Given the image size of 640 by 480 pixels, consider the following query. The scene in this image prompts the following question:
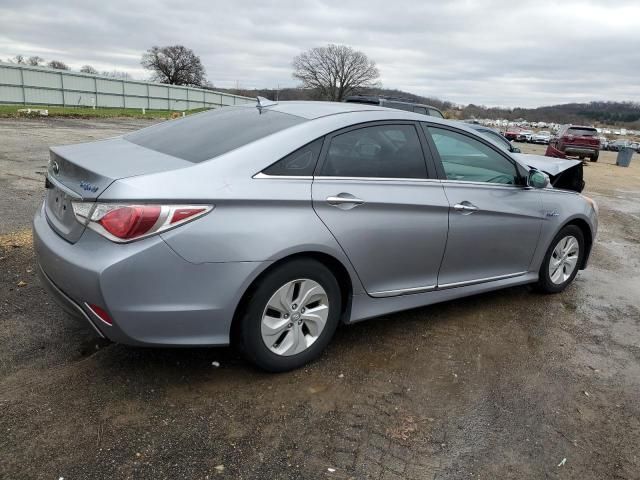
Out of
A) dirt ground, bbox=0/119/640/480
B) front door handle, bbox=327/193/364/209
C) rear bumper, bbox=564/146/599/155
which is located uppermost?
front door handle, bbox=327/193/364/209

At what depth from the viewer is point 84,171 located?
9.30ft

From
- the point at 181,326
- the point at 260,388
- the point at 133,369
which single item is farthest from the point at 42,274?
the point at 260,388

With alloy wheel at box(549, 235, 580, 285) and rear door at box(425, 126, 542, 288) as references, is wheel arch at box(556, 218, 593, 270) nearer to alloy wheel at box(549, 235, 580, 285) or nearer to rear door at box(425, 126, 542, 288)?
alloy wheel at box(549, 235, 580, 285)

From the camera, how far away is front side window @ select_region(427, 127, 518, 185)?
3.92m

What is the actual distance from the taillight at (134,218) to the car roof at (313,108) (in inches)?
45.8

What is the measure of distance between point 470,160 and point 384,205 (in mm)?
1192

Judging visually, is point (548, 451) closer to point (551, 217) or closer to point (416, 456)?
point (416, 456)

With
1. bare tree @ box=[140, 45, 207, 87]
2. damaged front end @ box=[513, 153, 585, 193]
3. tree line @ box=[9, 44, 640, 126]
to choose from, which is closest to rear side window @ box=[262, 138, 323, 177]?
damaged front end @ box=[513, 153, 585, 193]

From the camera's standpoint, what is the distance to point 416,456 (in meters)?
2.60

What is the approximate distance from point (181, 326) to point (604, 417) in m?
2.44

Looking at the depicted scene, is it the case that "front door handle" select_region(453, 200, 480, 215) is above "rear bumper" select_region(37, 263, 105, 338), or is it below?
above

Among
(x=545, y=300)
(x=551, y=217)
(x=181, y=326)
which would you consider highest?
(x=551, y=217)

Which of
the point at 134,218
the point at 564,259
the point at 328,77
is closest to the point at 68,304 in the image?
the point at 134,218

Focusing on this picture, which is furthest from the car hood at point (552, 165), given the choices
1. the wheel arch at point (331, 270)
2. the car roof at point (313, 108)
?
the wheel arch at point (331, 270)
